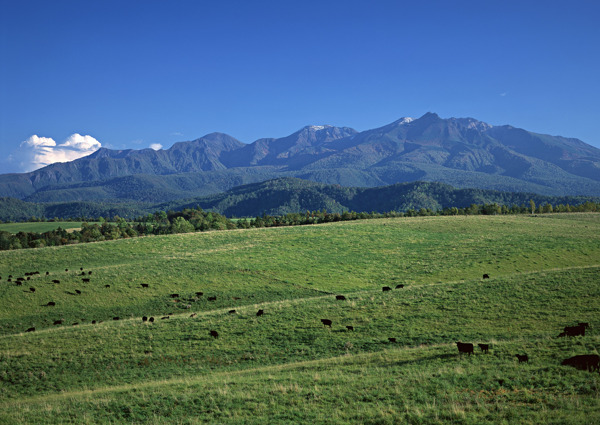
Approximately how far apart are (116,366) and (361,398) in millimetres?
15349

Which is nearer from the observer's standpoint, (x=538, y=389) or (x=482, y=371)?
(x=538, y=389)

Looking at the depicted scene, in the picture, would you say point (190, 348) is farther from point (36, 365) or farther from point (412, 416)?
point (412, 416)

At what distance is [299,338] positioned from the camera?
2370cm

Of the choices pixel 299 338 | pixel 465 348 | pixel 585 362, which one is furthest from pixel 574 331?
pixel 299 338

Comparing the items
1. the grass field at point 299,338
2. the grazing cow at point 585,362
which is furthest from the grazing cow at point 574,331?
the grazing cow at point 585,362

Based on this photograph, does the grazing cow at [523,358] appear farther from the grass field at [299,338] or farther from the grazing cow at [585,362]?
the grazing cow at [585,362]

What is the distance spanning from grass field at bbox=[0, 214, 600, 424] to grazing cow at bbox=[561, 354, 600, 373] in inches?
20.8

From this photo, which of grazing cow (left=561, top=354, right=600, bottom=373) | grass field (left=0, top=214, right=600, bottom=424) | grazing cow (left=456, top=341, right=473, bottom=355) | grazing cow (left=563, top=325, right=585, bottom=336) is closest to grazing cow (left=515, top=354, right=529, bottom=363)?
grass field (left=0, top=214, right=600, bottom=424)

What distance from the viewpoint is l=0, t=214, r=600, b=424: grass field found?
503 inches

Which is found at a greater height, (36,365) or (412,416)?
(412,416)

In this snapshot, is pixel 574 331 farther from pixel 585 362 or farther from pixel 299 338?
pixel 299 338

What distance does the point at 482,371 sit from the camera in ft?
47.6

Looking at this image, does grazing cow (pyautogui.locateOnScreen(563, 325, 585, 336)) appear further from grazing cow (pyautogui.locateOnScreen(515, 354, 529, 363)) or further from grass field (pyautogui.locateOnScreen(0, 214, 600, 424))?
grazing cow (pyautogui.locateOnScreen(515, 354, 529, 363))

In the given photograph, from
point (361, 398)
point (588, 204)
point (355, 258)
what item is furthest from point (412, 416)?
point (588, 204)
